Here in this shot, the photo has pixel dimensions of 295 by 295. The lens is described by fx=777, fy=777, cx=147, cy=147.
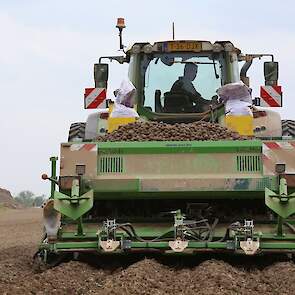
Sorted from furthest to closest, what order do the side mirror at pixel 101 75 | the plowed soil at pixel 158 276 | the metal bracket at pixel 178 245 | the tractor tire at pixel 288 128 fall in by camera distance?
1. the side mirror at pixel 101 75
2. the tractor tire at pixel 288 128
3. the metal bracket at pixel 178 245
4. the plowed soil at pixel 158 276

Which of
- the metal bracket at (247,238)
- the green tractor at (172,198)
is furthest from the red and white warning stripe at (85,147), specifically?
the metal bracket at (247,238)

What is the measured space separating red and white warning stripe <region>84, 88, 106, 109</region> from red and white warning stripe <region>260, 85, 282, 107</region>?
6.61 feet

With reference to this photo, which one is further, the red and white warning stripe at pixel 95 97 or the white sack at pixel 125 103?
the red and white warning stripe at pixel 95 97

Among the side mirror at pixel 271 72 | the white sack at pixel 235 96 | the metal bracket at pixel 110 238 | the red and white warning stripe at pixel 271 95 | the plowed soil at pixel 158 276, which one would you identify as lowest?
the plowed soil at pixel 158 276

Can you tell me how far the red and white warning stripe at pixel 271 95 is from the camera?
32.1 feet

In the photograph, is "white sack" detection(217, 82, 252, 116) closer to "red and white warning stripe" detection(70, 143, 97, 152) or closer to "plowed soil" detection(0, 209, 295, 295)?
"red and white warning stripe" detection(70, 143, 97, 152)

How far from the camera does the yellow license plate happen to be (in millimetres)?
9680

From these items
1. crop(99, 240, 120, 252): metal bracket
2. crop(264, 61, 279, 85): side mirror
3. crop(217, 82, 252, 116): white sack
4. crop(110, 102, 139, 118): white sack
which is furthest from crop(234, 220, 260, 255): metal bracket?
crop(264, 61, 279, 85): side mirror

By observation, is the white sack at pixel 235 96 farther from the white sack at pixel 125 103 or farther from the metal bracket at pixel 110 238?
the metal bracket at pixel 110 238

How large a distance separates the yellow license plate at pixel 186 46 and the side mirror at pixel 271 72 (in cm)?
87

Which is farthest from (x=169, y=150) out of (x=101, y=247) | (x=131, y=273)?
(x=131, y=273)

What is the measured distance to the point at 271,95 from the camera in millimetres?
9836

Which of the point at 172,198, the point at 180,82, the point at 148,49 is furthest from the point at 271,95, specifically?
the point at 172,198

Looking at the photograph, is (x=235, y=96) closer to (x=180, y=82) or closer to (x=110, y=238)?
(x=180, y=82)
